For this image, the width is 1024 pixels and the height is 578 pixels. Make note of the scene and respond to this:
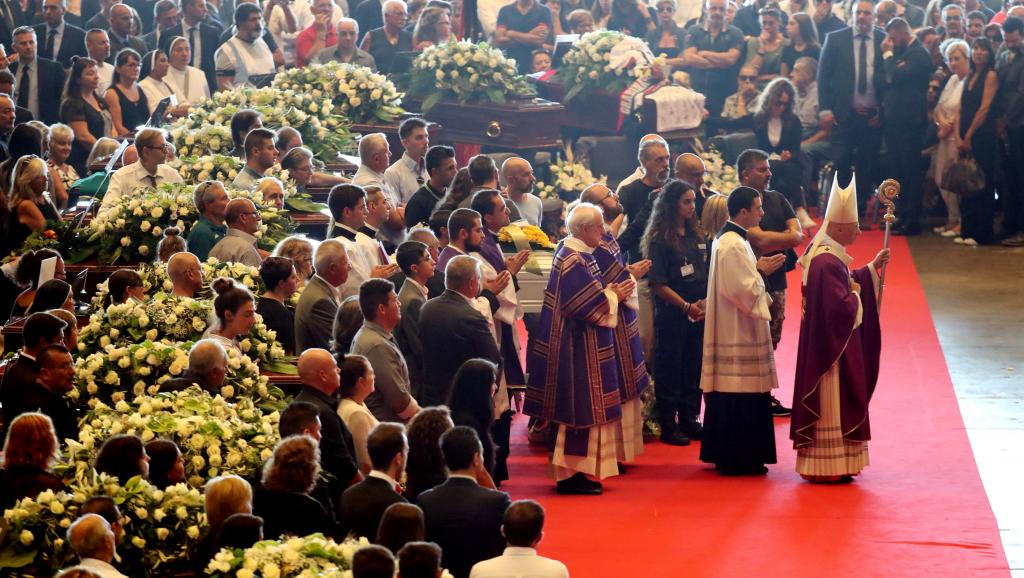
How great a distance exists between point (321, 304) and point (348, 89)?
554cm

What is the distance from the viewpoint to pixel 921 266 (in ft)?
52.2

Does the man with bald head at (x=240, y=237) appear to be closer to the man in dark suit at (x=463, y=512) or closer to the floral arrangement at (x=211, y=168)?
the floral arrangement at (x=211, y=168)

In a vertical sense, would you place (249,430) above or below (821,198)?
above

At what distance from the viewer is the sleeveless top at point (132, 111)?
14453 millimetres

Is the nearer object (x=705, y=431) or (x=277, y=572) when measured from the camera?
(x=277, y=572)

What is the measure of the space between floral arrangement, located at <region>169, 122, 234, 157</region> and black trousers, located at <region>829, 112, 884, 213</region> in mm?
7958

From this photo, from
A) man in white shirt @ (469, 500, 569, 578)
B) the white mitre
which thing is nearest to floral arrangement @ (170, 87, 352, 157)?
the white mitre

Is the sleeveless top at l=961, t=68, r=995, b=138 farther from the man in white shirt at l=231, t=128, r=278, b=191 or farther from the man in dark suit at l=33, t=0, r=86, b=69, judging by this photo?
the man in dark suit at l=33, t=0, r=86, b=69

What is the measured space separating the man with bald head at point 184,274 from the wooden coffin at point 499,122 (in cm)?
655

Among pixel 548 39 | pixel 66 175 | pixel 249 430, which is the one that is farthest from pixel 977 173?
pixel 249 430

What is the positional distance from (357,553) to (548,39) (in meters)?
13.6

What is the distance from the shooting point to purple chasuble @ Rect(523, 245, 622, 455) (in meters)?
9.43

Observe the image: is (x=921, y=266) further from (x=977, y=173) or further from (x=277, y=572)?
(x=277, y=572)

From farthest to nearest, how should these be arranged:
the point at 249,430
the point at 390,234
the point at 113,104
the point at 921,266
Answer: the point at 921,266, the point at 113,104, the point at 390,234, the point at 249,430
